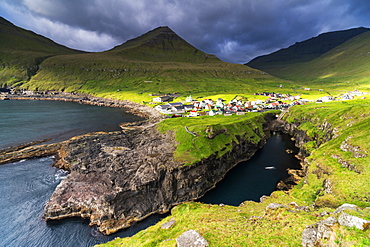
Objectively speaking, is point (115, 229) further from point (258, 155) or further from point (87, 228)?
point (258, 155)

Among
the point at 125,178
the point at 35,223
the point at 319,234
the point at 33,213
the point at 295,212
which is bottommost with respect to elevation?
the point at 35,223

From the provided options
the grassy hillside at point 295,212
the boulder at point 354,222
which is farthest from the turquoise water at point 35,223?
the boulder at point 354,222

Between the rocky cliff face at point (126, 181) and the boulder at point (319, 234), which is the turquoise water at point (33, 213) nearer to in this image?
the rocky cliff face at point (126, 181)

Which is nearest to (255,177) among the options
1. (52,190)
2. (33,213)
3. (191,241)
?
(191,241)

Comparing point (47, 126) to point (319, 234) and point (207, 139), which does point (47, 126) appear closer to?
point (207, 139)

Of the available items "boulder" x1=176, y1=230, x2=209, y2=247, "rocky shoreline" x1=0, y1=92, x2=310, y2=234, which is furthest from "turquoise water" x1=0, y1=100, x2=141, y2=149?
"boulder" x1=176, y1=230, x2=209, y2=247

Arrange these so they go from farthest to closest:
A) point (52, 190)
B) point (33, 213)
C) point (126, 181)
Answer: point (52, 190) < point (126, 181) < point (33, 213)
